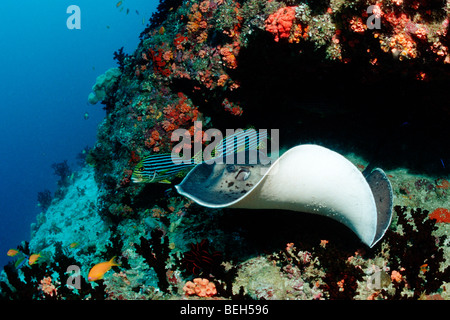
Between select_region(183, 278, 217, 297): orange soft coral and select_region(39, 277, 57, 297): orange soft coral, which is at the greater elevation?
select_region(183, 278, 217, 297): orange soft coral

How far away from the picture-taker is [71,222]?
10.6 m

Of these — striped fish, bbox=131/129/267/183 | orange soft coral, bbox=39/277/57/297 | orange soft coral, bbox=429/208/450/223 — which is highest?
striped fish, bbox=131/129/267/183

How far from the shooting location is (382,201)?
310cm

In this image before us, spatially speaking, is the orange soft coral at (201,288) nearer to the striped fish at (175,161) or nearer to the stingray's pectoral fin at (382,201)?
the stingray's pectoral fin at (382,201)

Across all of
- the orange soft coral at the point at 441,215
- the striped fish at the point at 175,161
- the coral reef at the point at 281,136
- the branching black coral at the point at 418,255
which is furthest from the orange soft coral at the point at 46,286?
the orange soft coral at the point at 441,215

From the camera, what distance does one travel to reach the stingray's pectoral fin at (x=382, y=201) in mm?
2934

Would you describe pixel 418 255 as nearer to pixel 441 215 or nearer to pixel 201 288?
pixel 441 215

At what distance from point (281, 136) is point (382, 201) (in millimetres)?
3381

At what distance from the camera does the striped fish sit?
4.72 m

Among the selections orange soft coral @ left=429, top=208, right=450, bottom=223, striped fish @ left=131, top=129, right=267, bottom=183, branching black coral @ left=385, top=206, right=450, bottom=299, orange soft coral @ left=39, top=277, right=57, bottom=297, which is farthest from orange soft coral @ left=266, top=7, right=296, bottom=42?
orange soft coral @ left=39, top=277, right=57, bottom=297

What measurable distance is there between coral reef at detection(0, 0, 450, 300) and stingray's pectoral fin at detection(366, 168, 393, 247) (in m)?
0.39

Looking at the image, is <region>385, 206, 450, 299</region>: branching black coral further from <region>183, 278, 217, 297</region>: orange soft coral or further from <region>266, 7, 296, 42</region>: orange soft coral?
<region>266, 7, 296, 42</region>: orange soft coral
